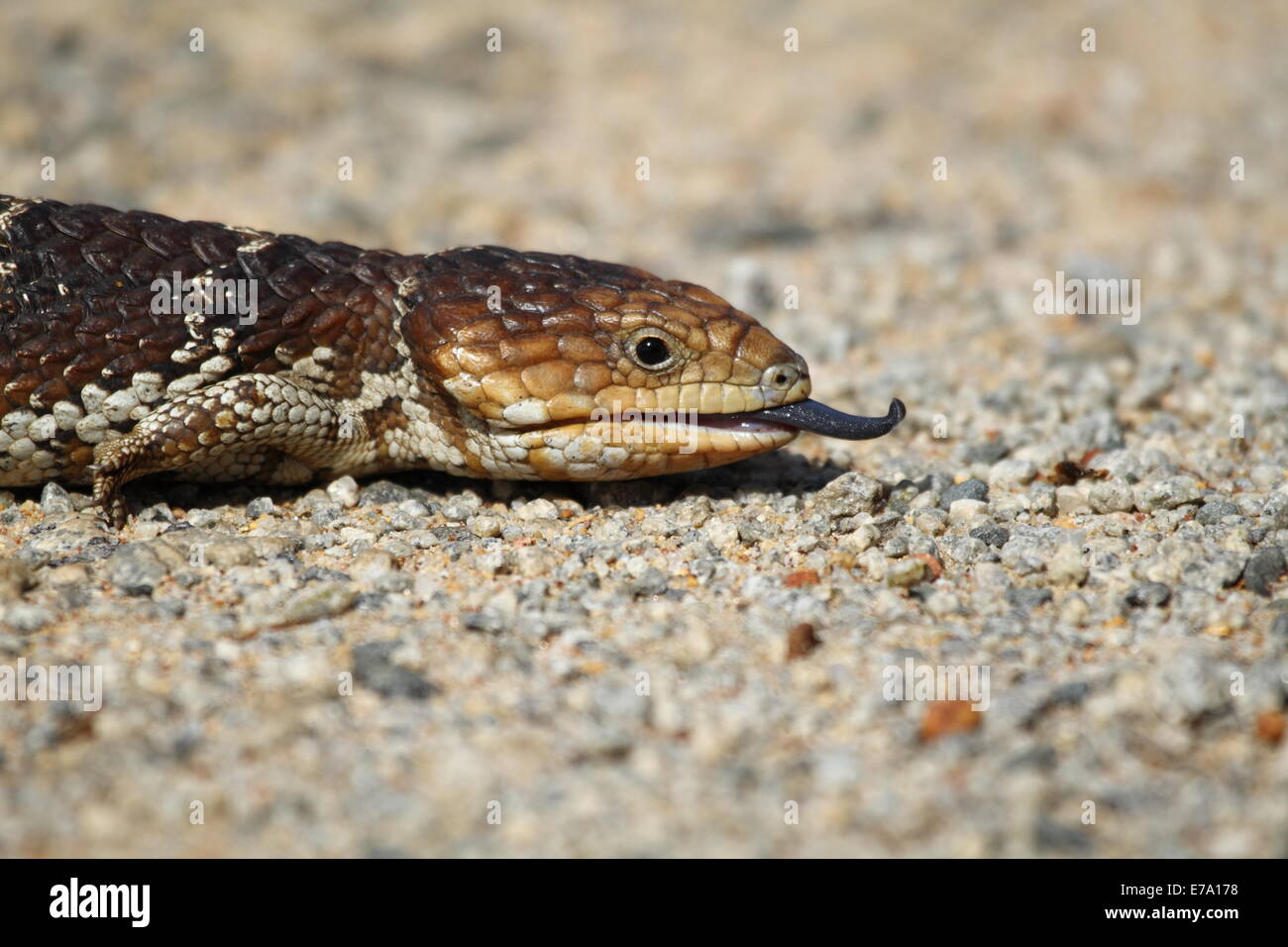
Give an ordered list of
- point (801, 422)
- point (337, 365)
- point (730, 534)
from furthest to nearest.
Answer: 1. point (337, 365)
2. point (801, 422)
3. point (730, 534)

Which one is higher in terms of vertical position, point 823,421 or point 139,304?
point 139,304

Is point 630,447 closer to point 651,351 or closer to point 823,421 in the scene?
point 651,351

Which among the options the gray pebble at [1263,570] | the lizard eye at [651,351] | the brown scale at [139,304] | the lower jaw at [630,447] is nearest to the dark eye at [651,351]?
the lizard eye at [651,351]

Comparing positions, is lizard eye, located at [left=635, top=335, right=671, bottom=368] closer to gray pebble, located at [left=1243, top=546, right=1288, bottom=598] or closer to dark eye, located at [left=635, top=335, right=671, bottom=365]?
dark eye, located at [left=635, top=335, right=671, bottom=365]

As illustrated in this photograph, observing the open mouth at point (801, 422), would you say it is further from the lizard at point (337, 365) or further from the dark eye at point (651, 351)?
the dark eye at point (651, 351)

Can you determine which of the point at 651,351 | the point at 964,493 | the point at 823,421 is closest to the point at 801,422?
the point at 823,421

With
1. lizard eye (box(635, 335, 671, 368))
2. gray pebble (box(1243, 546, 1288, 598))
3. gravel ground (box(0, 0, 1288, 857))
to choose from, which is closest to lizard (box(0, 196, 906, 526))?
lizard eye (box(635, 335, 671, 368))
